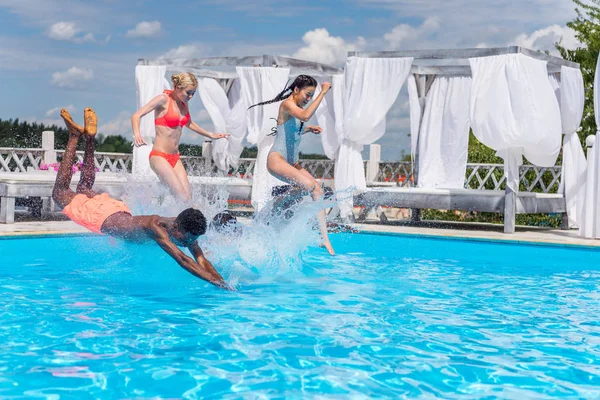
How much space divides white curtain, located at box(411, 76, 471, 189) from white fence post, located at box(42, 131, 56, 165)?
23.7 feet

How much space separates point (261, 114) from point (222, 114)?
2.09 meters

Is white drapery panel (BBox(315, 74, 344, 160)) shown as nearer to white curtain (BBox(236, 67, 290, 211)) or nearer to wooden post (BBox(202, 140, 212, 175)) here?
white curtain (BBox(236, 67, 290, 211))

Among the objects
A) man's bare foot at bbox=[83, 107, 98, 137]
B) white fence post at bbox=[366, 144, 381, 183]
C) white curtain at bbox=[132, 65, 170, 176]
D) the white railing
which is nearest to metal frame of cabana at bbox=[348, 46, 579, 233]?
the white railing

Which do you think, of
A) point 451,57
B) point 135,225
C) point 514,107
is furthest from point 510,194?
point 135,225

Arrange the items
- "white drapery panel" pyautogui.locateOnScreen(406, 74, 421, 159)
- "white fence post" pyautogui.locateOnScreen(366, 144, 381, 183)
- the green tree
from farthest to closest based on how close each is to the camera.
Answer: the green tree → "white fence post" pyautogui.locateOnScreen(366, 144, 381, 183) → "white drapery panel" pyautogui.locateOnScreen(406, 74, 421, 159)

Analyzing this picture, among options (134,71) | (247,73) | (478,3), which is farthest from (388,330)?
(478,3)

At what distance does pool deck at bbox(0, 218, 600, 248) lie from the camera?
31.6ft

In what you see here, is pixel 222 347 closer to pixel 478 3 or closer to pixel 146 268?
pixel 146 268

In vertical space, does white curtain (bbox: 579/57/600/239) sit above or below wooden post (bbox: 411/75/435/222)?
below

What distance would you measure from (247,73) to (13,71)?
1070cm

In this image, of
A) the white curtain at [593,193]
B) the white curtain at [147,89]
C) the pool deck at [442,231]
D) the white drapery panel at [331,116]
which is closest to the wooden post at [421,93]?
the pool deck at [442,231]

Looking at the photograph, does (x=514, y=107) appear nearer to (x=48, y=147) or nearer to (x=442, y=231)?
(x=442, y=231)

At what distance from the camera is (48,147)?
50.2 ft

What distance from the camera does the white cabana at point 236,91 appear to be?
1290 cm
